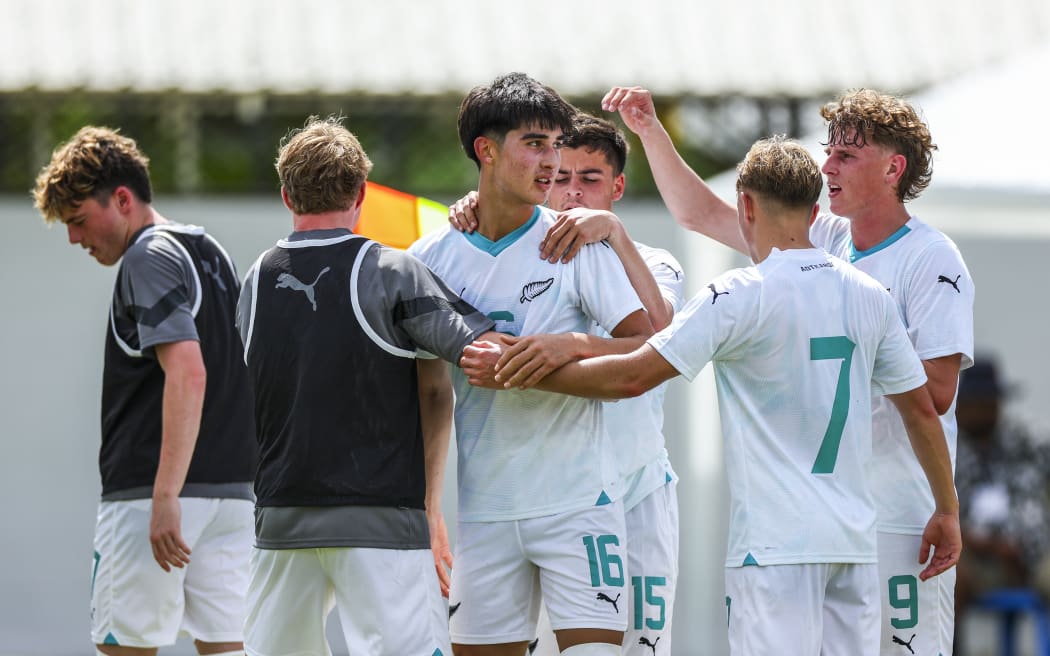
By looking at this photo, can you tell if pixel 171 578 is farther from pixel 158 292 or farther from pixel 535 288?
pixel 535 288

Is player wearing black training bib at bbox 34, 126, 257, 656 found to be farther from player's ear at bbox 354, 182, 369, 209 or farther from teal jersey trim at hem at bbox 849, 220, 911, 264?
teal jersey trim at hem at bbox 849, 220, 911, 264

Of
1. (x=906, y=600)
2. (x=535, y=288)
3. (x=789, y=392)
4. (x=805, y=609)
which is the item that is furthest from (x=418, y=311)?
(x=906, y=600)

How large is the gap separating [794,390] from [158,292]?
→ 234cm

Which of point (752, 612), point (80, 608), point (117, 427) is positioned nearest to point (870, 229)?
point (752, 612)

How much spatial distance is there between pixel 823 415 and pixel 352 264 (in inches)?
54.6

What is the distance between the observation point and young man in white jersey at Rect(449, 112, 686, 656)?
4.13 metres

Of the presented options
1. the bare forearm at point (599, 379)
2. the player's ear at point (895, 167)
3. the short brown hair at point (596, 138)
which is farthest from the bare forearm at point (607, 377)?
the short brown hair at point (596, 138)

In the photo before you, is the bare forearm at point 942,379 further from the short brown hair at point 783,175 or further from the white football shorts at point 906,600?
the short brown hair at point 783,175

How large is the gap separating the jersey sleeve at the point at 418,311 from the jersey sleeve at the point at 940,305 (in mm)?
1364

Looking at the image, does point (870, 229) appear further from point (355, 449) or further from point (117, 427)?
point (117, 427)

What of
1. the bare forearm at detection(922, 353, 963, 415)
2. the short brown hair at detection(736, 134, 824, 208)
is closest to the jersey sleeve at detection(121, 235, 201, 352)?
the short brown hair at detection(736, 134, 824, 208)

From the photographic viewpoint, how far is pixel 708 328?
380cm

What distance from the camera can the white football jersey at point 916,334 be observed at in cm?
423

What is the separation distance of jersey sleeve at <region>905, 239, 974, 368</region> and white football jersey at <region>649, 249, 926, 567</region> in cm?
41
